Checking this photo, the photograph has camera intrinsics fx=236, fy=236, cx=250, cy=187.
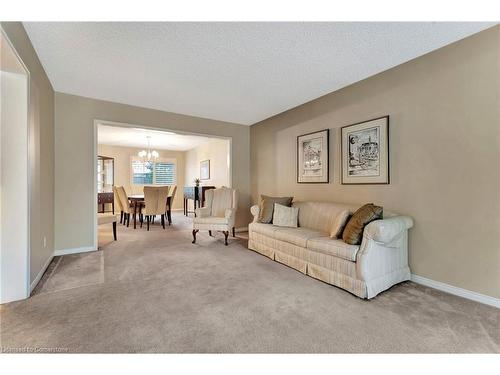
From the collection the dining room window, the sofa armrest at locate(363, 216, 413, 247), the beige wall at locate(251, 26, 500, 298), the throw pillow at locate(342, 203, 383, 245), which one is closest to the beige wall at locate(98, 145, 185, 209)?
the dining room window

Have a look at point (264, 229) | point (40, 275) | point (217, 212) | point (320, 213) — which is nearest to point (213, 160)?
point (217, 212)

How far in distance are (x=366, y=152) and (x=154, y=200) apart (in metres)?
4.66

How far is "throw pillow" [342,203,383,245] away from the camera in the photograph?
7.78ft

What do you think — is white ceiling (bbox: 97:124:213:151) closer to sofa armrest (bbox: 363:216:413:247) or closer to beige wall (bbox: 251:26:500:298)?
beige wall (bbox: 251:26:500:298)

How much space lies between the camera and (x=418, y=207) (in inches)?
102

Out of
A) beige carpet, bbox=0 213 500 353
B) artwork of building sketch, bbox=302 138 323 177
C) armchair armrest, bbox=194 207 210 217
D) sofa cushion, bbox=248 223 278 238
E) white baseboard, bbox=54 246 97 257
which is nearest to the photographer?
beige carpet, bbox=0 213 500 353

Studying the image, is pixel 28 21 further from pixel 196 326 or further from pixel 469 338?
pixel 469 338

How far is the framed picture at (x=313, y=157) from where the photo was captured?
3.63 meters

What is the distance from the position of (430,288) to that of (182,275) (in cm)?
266

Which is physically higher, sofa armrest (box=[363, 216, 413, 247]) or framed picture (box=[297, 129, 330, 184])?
framed picture (box=[297, 129, 330, 184])

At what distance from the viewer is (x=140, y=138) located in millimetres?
6941

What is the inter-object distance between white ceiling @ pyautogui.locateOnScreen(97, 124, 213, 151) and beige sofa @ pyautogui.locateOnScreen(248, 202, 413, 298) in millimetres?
3791

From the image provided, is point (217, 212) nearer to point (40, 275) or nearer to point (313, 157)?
point (313, 157)

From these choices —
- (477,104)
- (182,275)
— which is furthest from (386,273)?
(182,275)
